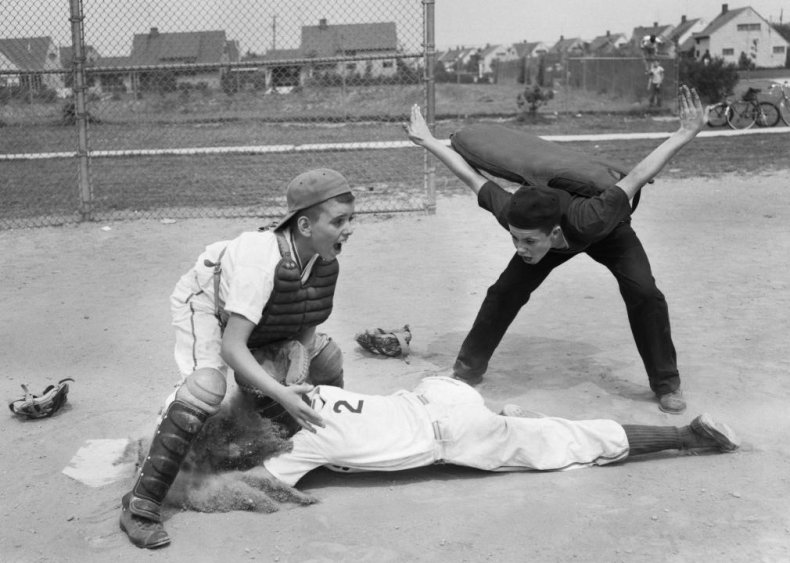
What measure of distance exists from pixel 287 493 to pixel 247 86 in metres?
20.4

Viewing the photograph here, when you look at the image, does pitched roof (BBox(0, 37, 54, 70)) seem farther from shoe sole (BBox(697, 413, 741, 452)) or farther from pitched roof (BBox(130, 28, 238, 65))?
shoe sole (BBox(697, 413, 741, 452))

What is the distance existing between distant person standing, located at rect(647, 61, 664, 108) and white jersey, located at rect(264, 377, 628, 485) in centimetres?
2606

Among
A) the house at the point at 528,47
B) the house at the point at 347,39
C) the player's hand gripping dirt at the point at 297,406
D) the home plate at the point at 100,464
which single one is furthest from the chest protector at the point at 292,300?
the house at the point at 528,47

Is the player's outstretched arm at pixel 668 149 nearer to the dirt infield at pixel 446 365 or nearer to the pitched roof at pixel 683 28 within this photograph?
the dirt infield at pixel 446 365

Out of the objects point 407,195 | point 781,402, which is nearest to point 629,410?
point 781,402

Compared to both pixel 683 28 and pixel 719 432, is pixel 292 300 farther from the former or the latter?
pixel 683 28

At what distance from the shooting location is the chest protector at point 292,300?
4.10m

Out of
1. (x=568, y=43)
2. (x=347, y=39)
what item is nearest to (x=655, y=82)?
(x=347, y=39)

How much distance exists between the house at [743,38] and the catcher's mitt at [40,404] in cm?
8021

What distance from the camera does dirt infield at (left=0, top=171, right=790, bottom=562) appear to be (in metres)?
3.74

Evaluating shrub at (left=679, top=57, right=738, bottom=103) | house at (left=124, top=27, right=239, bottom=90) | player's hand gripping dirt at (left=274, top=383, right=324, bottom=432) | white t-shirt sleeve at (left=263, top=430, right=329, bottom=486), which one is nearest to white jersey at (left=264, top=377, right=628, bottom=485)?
white t-shirt sleeve at (left=263, top=430, right=329, bottom=486)

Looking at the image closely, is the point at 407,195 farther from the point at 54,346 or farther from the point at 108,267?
the point at 54,346

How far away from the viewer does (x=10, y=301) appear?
7559mm

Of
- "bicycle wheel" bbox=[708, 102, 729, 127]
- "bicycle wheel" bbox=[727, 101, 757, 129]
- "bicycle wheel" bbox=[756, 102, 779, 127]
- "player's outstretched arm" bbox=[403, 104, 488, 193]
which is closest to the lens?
"player's outstretched arm" bbox=[403, 104, 488, 193]
